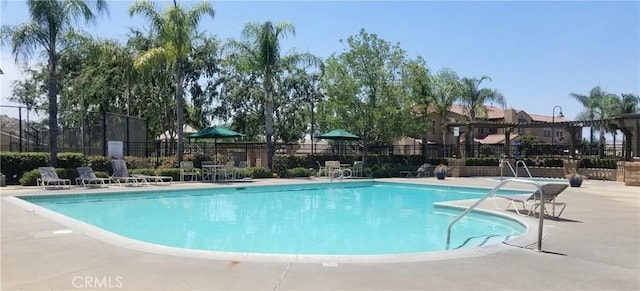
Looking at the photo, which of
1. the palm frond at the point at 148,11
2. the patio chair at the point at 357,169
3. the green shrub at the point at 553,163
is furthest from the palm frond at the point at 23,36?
the green shrub at the point at 553,163

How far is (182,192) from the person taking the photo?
16.8m

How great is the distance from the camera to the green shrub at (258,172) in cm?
→ 2247

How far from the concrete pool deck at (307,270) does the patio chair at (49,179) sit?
9.70m

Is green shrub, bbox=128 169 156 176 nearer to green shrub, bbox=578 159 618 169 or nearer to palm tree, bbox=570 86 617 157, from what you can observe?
green shrub, bbox=578 159 618 169

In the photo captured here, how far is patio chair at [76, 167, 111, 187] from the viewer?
16797 mm

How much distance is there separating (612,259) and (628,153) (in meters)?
22.4

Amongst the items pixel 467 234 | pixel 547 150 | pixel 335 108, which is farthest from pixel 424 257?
pixel 547 150

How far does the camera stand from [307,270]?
5.19m

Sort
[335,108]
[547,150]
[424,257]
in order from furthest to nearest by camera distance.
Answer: [547,150], [335,108], [424,257]

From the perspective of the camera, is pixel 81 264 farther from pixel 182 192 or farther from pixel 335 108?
pixel 335 108

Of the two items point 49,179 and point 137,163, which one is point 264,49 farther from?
point 49,179

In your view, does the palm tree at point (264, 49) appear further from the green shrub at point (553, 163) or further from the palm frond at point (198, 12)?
the green shrub at point (553, 163)

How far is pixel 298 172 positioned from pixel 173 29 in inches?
347

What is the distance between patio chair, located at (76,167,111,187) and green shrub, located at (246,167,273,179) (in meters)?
6.52
